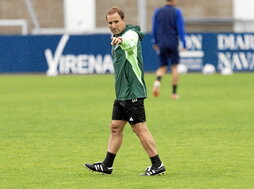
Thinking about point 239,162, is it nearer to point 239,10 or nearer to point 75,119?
point 75,119

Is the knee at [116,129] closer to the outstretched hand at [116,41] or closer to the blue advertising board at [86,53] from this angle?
the outstretched hand at [116,41]

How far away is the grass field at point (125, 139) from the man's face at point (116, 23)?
1.51 meters

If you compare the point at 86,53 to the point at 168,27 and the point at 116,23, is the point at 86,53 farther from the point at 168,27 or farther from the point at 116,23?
the point at 116,23

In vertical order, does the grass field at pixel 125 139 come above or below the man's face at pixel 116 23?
below

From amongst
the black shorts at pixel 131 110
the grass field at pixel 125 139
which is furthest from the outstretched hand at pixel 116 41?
the grass field at pixel 125 139

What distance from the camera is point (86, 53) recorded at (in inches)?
1224

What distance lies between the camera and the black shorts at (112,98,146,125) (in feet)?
31.2

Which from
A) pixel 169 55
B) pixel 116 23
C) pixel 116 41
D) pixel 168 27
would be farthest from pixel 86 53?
pixel 116 41

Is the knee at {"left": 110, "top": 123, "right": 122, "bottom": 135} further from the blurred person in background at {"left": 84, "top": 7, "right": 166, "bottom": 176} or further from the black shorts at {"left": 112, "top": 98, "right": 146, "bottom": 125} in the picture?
the black shorts at {"left": 112, "top": 98, "right": 146, "bottom": 125}

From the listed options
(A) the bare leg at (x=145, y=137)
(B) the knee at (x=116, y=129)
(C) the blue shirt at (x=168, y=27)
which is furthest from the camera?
(C) the blue shirt at (x=168, y=27)

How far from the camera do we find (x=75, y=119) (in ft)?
52.5

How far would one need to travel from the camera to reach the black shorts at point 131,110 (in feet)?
31.2

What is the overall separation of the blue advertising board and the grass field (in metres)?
6.65

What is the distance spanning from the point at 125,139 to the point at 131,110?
3532 millimetres
